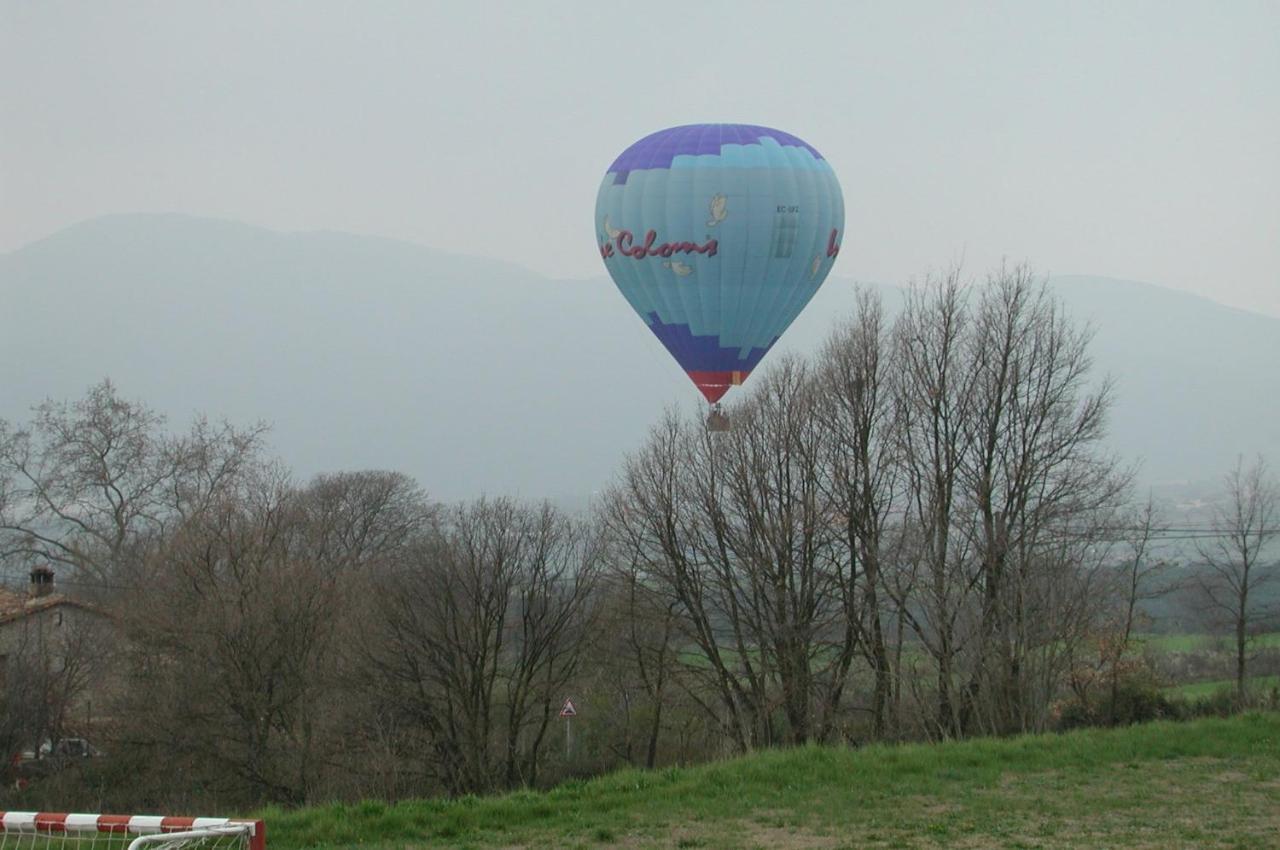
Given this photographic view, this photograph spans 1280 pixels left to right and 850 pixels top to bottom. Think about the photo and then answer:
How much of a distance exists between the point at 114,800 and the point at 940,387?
18331 millimetres

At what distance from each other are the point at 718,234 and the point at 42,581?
2900 cm

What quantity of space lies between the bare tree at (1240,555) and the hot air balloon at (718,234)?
13.9m

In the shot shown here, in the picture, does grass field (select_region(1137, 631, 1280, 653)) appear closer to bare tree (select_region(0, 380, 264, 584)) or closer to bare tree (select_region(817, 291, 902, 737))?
bare tree (select_region(817, 291, 902, 737))

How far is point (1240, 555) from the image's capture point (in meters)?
38.2

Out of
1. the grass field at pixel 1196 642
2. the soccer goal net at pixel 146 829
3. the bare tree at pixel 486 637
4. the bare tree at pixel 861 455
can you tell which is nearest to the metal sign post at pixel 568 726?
the bare tree at pixel 486 637

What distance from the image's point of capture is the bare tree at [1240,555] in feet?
115

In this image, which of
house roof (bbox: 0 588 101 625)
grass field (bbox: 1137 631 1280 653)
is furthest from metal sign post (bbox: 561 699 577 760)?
house roof (bbox: 0 588 101 625)

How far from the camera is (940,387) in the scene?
28172 mm

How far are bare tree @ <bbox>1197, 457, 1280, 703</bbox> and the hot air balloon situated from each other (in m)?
13.9

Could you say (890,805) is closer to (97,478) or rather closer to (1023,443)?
(1023,443)

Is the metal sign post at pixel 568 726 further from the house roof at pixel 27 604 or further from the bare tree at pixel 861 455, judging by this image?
the house roof at pixel 27 604

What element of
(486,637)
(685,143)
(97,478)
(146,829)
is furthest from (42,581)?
(146,829)

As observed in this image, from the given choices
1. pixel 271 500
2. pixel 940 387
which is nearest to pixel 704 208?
pixel 940 387

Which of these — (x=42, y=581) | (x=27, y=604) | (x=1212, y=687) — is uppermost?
(x=42, y=581)
